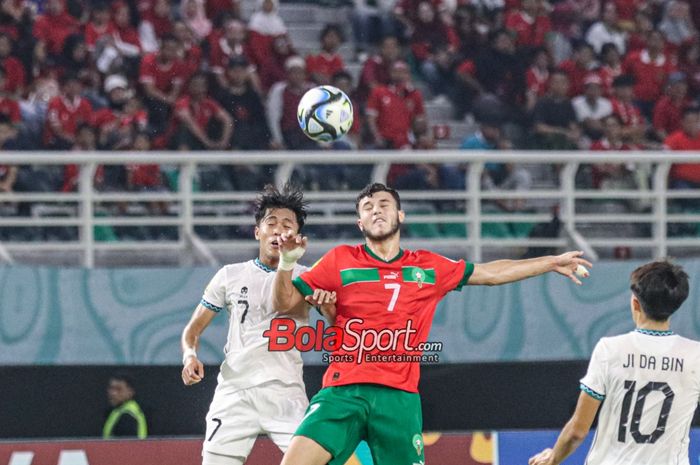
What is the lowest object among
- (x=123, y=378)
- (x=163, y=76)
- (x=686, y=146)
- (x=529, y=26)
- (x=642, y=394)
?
(x=123, y=378)

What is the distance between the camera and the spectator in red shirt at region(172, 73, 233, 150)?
13.1 metres

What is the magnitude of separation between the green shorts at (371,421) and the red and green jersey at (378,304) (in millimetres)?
63

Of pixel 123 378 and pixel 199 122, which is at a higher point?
pixel 199 122

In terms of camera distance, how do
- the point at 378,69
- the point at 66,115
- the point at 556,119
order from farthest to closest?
the point at 556,119
the point at 378,69
the point at 66,115

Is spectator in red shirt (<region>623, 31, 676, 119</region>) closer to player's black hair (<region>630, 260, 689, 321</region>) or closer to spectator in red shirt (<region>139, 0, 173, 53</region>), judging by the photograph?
spectator in red shirt (<region>139, 0, 173, 53</region>)

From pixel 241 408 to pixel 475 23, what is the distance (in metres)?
8.75

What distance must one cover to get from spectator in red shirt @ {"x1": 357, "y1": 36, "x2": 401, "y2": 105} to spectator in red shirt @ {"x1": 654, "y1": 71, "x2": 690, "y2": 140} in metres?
3.05

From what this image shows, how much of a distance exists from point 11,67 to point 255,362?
6.32 meters

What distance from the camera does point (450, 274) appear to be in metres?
7.73

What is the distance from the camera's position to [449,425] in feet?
43.6

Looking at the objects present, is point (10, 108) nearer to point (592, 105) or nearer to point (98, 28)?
→ point (98, 28)

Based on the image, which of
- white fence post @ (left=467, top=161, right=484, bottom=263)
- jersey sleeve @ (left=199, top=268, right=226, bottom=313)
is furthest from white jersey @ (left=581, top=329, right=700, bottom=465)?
white fence post @ (left=467, top=161, right=484, bottom=263)

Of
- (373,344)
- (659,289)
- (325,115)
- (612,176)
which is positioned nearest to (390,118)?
(612,176)

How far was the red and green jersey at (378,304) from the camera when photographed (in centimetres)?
739
